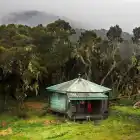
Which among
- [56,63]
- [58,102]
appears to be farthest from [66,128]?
[56,63]

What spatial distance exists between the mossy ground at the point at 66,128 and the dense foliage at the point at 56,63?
527 centimetres

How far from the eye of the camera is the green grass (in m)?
23.3

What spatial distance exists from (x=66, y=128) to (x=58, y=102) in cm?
692

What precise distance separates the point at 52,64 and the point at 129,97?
10.8 meters

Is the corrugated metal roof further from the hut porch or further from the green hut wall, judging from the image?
the hut porch

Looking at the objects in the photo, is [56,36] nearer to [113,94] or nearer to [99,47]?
[99,47]

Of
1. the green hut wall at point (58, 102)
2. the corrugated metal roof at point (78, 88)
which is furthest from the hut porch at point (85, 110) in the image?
the corrugated metal roof at point (78, 88)

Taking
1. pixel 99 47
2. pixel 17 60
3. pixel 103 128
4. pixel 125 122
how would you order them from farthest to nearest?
pixel 99 47, pixel 17 60, pixel 125 122, pixel 103 128

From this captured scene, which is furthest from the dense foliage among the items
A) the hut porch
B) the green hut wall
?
the hut porch

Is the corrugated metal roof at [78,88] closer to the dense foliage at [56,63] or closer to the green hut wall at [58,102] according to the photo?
the green hut wall at [58,102]

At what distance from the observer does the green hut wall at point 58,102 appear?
3200cm

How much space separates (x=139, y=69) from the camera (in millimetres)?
43938

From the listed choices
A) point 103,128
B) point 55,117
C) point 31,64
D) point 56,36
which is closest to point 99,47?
point 56,36

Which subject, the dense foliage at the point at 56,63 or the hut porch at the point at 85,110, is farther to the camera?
the dense foliage at the point at 56,63
